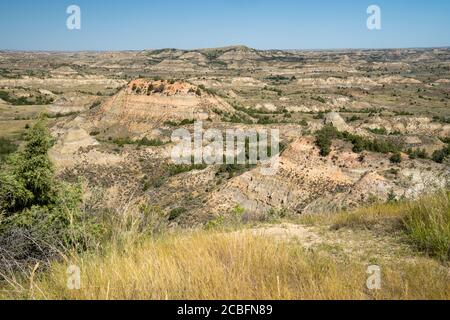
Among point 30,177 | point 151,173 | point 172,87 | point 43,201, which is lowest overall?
point 151,173

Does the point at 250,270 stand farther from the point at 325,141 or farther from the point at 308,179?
the point at 325,141

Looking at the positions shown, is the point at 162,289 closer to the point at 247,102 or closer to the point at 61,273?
the point at 61,273

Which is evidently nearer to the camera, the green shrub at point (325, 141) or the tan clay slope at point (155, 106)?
the green shrub at point (325, 141)

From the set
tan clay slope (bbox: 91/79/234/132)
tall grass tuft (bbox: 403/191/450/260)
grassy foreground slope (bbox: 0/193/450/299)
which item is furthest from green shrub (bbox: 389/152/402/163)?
tan clay slope (bbox: 91/79/234/132)

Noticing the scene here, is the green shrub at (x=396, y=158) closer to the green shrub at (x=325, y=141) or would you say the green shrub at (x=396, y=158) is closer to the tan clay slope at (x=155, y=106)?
the green shrub at (x=325, y=141)

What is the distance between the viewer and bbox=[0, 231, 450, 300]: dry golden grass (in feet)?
10.5

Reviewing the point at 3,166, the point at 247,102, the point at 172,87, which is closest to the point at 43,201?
the point at 3,166

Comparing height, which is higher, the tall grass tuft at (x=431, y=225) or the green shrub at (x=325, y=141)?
the tall grass tuft at (x=431, y=225)

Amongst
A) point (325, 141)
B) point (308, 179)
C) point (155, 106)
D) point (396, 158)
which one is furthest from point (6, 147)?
point (396, 158)

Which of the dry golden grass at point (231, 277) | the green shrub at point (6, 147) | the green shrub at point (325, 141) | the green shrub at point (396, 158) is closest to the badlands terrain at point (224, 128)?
the green shrub at point (396, 158)

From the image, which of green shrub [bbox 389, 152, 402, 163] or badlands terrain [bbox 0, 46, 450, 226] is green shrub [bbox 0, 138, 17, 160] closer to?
badlands terrain [bbox 0, 46, 450, 226]

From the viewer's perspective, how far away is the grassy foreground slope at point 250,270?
3.21 metres

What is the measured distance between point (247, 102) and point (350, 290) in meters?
78.9
